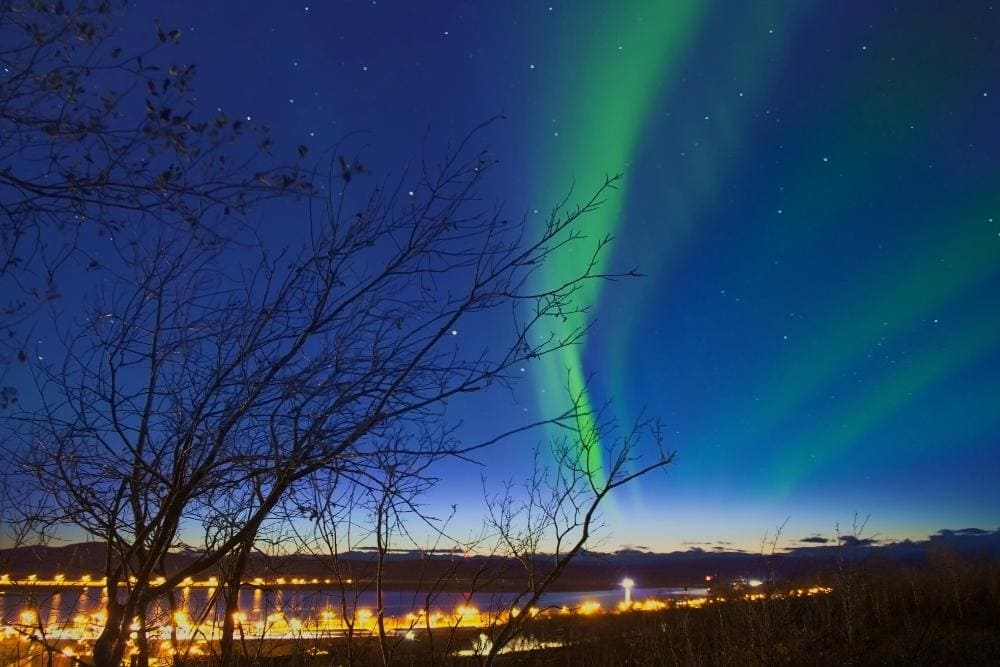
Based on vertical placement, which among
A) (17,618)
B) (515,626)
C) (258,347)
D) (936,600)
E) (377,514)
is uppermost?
(258,347)

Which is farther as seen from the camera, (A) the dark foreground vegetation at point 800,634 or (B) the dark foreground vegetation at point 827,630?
(B) the dark foreground vegetation at point 827,630

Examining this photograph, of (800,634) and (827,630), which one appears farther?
(800,634)

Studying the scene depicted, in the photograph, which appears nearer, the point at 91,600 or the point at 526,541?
the point at 91,600

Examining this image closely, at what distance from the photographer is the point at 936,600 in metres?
22.0

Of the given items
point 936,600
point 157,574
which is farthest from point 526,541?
point 936,600

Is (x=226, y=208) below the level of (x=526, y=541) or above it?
above

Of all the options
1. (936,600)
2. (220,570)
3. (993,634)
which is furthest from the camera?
(936,600)

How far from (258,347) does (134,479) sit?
28.9 inches

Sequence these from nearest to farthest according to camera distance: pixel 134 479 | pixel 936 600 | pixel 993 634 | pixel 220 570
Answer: pixel 134 479 < pixel 220 570 < pixel 993 634 < pixel 936 600

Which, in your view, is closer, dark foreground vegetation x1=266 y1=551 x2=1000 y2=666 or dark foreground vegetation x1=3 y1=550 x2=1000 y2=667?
dark foreground vegetation x1=3 y1=550 x2=1000 y2=667

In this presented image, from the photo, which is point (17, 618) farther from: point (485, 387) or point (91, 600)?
point (485, 387)

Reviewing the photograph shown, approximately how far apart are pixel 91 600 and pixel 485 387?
91.6 inches

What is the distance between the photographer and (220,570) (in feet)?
10.3

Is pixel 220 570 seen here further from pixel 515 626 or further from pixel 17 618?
pixel 515 626
